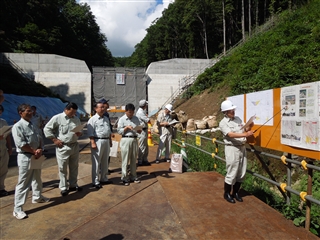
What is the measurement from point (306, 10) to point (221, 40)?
25728mm

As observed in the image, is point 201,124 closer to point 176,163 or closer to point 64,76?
point 176,163

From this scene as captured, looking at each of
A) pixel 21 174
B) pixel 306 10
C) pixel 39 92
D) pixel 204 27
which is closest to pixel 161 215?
pixel 21 174

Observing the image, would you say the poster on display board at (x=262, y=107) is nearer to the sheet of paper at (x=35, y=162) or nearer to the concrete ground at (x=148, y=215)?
the concrete ground at (x=148, y=215)

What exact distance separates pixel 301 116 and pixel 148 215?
2488 millimetres

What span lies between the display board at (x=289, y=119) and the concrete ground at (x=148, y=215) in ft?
3.27

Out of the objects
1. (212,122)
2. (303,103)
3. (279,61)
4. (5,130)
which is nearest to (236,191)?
(303,103)

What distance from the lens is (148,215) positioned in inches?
130

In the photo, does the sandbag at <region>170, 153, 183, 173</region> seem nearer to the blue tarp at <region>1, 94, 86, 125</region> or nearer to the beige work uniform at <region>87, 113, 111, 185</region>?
the beige work uniform at <region>87, 113, 111, 185</region>

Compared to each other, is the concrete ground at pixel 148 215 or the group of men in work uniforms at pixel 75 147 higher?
the group of men in work uniforms at pixel 75 147

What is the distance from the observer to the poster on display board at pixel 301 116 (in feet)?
9.03

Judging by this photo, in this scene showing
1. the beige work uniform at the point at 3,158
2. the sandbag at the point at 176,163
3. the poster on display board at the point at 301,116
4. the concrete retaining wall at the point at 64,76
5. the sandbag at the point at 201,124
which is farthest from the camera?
the concrete retaining wall at the point at 64,76

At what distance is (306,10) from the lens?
59.0 feet

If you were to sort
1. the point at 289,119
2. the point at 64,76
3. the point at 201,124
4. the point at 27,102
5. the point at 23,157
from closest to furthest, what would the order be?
the point at 289,119 → the point at 23,157 → the point at 201,124 → the point at 27,102 → the point at 64,76

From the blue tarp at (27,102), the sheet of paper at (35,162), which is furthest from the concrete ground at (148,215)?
the blue tarp at (27,102)
